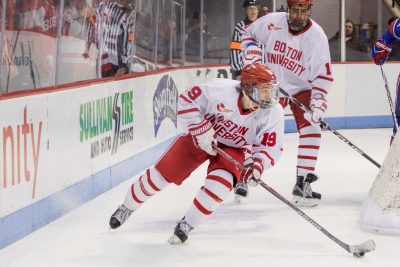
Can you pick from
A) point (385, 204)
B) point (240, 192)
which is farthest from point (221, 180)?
point (240, 192)

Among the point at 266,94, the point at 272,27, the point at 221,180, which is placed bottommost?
the point at 221,180

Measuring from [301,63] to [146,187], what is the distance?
143 cm

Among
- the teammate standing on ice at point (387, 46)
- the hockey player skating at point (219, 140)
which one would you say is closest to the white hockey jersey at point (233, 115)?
the hockey player skating at point (219, 140)

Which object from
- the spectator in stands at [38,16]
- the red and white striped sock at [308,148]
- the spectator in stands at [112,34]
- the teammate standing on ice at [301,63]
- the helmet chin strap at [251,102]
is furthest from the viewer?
the spectator in stands at [112,34]

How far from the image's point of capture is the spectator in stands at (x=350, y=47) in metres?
10.1

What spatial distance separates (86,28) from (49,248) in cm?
191

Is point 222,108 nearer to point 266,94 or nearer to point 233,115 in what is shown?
point 233,115

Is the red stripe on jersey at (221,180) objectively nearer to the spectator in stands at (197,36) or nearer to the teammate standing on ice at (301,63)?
the teammate standing on ice at (301,63)

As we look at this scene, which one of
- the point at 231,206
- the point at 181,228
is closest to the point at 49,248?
the point at 181,228

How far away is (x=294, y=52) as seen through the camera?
525cm

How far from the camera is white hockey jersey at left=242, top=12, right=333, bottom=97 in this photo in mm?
5180

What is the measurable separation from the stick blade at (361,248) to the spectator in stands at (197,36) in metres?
5.22

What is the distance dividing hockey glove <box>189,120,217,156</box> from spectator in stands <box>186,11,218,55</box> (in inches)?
192

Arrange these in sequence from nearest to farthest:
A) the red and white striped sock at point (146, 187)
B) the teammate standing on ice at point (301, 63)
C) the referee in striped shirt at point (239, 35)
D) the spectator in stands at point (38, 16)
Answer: the red and white striped sock at point (146, 187), the spectator in stands at point (38, 16), the teammate standing on ice at point (301, 63), the referee in striped shirt at point (239, 35)
